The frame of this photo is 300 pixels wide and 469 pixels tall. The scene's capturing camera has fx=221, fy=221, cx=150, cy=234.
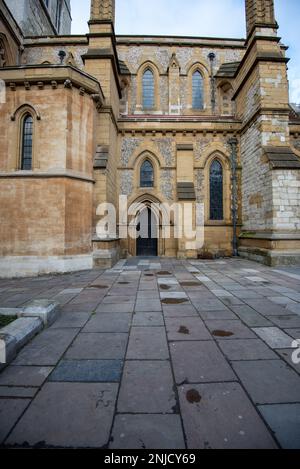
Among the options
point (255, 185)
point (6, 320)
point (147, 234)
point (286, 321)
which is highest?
point (255, 185)

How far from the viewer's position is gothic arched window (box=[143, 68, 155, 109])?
17.1m

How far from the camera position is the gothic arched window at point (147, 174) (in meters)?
13.5

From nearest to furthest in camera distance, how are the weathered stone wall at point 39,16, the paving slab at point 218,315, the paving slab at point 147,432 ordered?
the paving slab at point 147,432
the paving slab at point 218,315
the weathered stone wall at point 39,16

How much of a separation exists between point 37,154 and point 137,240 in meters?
7.18

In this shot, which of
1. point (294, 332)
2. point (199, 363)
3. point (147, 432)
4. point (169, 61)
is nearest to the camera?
point (147, 432)

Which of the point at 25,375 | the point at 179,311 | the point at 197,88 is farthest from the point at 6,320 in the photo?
the point at 197,88

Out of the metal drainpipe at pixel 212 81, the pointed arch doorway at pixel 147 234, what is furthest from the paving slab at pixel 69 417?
the metal drainpipe at pixel 212 81

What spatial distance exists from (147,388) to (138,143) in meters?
13.1

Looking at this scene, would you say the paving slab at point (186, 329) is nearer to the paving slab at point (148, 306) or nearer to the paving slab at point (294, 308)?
the paving slab at point (148, 306)

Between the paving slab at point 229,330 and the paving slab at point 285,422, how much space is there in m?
1.27

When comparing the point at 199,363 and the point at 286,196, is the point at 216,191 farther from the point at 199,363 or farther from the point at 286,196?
the point at 199,363

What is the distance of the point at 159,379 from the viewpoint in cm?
224

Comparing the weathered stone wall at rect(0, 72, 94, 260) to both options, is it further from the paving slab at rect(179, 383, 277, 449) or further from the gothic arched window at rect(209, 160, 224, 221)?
the gothic arched window at rect(209, 160, 224, 221)

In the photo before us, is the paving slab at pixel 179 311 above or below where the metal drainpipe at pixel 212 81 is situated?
below
